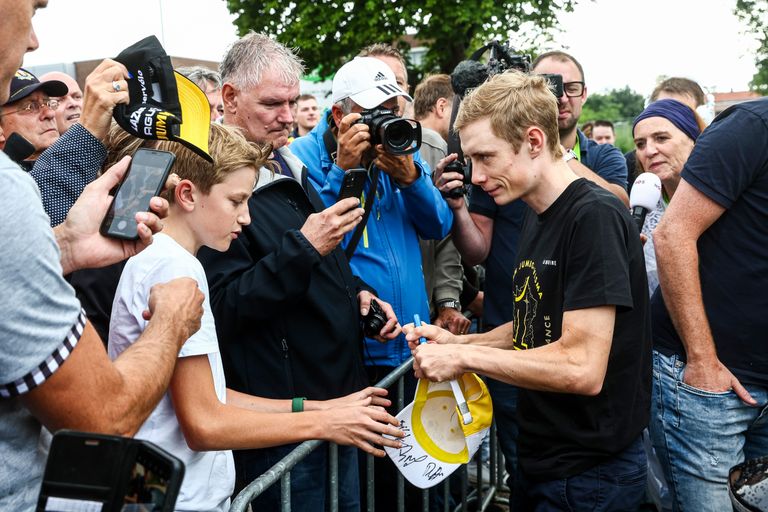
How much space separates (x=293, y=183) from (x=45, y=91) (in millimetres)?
1548

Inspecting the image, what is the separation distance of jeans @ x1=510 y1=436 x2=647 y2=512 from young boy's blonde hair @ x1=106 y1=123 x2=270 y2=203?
4.79 ft

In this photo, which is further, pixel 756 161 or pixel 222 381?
pixel 756 161

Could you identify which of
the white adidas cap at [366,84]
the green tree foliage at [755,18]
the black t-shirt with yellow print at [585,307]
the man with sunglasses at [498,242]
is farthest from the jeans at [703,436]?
the green tree foliage at [755,18]

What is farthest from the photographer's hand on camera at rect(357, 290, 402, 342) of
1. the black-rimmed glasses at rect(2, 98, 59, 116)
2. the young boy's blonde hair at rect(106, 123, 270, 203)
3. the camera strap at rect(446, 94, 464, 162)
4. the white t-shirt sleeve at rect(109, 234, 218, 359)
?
the black-rimmed glasses at rect(2, 98, 59, 116)

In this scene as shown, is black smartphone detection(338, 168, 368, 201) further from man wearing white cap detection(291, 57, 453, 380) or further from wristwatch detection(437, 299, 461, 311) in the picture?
wristwatch detection(437, 299, 461, 311)

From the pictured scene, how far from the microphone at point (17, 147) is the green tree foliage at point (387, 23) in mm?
17884

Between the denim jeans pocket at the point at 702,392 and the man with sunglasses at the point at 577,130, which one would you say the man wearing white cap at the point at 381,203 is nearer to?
the man with sunglasses at the point at 577,130

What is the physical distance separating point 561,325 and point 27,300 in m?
1.61

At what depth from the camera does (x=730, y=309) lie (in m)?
2.64

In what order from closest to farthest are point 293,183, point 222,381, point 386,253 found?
1. point 222,381
2. point 293,183
3. point 386,253

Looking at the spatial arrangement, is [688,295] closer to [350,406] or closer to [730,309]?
[730,309]

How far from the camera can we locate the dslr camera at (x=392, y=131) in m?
3.02

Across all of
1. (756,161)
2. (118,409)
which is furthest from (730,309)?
(118,409)

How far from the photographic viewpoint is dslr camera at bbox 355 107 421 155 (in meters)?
3.02
